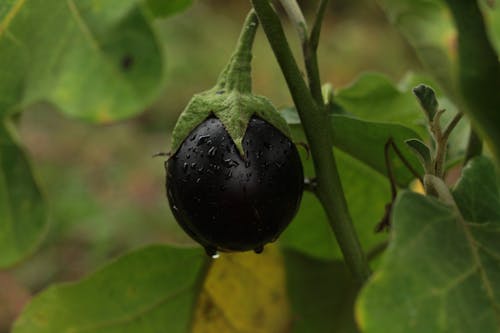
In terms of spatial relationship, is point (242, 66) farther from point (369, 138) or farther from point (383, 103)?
point (383, 103)

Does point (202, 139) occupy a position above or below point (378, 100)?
above

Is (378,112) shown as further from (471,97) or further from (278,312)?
(471,97)

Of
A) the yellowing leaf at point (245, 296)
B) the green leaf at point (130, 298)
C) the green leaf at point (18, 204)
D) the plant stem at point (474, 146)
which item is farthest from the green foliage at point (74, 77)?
the plant stem at point (474, 146)

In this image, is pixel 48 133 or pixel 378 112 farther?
pixel 48 133

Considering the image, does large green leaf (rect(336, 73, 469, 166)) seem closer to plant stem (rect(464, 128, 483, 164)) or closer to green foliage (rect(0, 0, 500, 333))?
green foliage (rect(0, 0, 500, 333))

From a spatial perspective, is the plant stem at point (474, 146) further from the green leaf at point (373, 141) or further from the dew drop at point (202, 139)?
the dew drop at point (202, 139)

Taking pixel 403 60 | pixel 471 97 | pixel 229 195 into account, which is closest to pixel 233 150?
pixel 229 195

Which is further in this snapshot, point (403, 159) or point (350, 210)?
point (350, 210)

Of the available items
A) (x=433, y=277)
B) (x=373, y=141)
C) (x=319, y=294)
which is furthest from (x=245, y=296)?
(x=433, y=277)
